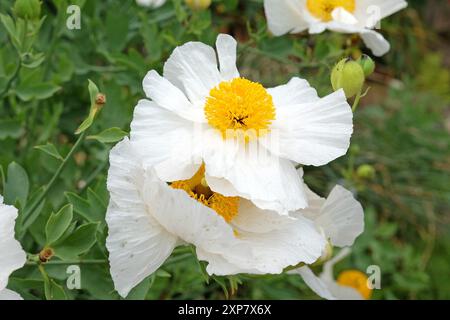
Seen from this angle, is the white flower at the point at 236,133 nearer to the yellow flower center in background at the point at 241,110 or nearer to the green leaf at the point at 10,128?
the yellow flower center in background at the point at 241,110

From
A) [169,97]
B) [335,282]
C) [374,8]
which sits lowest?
[335,282]

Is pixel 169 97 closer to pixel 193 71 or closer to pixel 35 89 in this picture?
pixel 193 71

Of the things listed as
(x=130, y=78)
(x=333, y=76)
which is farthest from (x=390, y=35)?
(x=333, y=76)

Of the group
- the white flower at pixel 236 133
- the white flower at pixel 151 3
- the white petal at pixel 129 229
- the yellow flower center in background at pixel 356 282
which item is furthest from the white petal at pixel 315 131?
the yellow flower center in background at pixel 356 282

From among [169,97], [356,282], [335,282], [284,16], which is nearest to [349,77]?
[169,97]

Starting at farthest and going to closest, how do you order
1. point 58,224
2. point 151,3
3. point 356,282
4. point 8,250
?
point 356,282 < point 151,3 < point 58,224 < point 8,250

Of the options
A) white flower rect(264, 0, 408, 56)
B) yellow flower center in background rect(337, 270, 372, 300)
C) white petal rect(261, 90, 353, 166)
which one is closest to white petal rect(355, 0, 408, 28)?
white flower rect(264, 0, 408, 56)
